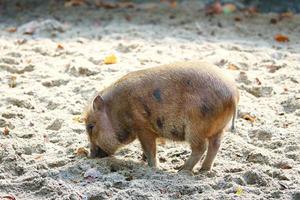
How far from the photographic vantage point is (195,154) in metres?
4.76

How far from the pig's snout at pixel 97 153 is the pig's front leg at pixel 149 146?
0.41 m

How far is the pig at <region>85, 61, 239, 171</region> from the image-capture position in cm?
457

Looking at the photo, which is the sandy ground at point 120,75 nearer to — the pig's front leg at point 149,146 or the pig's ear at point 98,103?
the pig's front leg at point 149,146

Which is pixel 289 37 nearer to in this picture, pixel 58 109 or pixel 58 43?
pixel 58 43

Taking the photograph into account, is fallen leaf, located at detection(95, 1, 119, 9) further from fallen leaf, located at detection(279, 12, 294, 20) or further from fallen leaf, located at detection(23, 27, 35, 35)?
fallen leaf, located at detection(279, 12, 294, 20)

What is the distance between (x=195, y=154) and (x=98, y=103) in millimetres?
918

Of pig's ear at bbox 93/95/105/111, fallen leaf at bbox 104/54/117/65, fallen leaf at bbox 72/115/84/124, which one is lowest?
fallen leaf at bbox 72/115/84/124

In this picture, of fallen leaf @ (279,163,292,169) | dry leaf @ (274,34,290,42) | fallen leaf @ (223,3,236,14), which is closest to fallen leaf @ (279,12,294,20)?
fallen leaf @ (223,3,236,14)

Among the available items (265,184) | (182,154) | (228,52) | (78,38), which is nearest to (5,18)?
(78,38)

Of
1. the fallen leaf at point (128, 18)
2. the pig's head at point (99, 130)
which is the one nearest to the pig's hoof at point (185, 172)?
the pig's head at point (99, 130)

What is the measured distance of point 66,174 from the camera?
Answer: 4648mm

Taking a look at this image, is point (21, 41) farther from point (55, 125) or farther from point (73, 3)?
point (55, 125)

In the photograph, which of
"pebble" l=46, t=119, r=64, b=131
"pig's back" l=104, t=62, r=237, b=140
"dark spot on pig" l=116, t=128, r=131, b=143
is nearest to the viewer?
"pig's back" l=104, t=62, r=237, b=140

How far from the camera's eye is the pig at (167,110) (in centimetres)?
457
